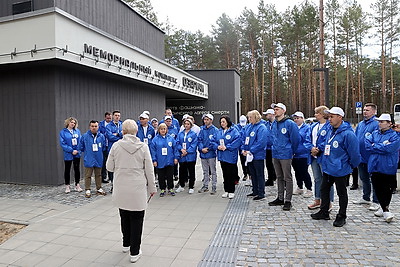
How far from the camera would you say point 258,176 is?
618 centimetres

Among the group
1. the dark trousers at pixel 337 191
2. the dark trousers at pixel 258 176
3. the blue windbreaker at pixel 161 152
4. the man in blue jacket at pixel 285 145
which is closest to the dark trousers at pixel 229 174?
the dark trousers at pixel 258 176

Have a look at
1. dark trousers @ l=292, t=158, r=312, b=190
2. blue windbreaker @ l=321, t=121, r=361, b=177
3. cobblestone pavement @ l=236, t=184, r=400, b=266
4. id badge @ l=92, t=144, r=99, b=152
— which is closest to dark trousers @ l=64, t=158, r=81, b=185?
id badge @ l=92, t=144, r=99, b=152

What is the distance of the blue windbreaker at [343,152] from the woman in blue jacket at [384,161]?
0.60m

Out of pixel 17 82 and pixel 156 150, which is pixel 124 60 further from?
pixel 156 150

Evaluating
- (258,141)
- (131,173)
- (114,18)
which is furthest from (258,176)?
(114,18)

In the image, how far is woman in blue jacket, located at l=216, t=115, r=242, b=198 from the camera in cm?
638

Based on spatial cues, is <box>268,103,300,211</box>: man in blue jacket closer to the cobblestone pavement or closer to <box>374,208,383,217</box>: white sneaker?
the cobblestone pavement

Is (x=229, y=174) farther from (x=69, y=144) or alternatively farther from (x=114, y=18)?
(x=114, y=18)

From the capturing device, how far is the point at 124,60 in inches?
380

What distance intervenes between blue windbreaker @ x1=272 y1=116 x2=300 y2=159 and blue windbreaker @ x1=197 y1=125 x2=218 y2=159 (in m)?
1.60

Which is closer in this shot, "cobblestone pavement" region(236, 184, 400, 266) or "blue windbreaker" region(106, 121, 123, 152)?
"cobblestone pavement" region(236, 184, 400, 266)

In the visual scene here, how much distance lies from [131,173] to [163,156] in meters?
3.10

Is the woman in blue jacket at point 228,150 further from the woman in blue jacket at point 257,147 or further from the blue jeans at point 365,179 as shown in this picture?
the blue jeans at point 365,179

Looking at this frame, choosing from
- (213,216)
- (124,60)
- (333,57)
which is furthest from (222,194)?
(333,57)
